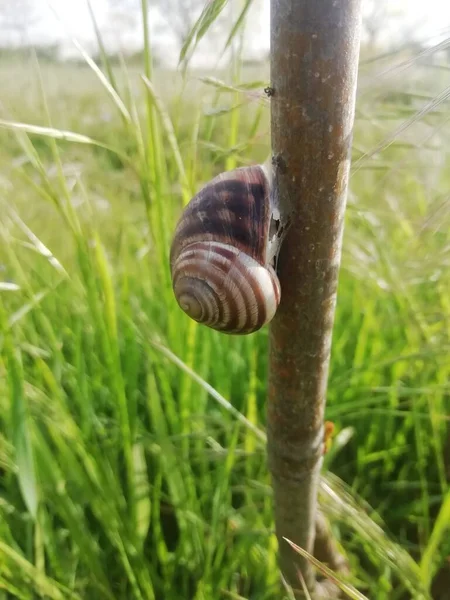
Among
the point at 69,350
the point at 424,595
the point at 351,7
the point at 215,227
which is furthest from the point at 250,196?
the point at 69,350

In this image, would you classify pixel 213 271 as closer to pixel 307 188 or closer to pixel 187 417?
pixel 307 188

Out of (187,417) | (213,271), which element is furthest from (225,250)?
(187,417)

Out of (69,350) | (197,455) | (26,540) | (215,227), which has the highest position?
(215,227)

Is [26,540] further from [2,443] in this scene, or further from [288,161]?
[288,161]

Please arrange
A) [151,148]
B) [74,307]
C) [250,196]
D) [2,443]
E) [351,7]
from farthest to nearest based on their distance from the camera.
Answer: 1. [74,307]
2. [2,443]
3. [151,148]
4. [250,196]
5. [351,7]

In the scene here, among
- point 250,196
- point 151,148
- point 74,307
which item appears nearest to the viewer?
point 250,196
